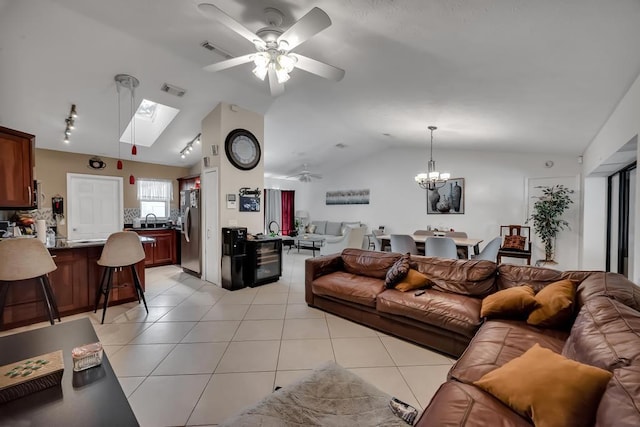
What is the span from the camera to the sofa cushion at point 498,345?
1477 millimetres

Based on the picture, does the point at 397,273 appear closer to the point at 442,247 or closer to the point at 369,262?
the point at 369,262

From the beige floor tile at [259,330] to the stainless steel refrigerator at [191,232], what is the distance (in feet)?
7.90

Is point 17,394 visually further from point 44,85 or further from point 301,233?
point 301,233

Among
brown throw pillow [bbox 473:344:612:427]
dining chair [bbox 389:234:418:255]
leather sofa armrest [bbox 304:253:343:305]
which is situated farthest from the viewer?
dining chair [bbox 389:234:418:255]

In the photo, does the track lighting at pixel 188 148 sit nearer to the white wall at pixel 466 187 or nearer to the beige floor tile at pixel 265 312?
the beige floor tile at pixel 265 312

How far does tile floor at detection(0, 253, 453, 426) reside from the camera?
185 centimetres

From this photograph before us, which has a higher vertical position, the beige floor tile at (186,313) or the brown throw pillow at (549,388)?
the brown throw pillow at (549,388)

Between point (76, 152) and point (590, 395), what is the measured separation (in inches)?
286

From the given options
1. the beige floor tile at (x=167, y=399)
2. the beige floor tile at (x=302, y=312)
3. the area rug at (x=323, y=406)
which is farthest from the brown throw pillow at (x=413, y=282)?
the beige floor tile at (x=167, y=399)

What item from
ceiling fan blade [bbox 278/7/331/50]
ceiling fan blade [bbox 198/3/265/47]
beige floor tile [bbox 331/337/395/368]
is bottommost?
beige floor tile [bbox 331/337/395/368]

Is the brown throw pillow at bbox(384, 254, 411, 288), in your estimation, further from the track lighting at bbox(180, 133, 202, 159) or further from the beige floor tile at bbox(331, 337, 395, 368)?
the track lighting at bbox(180, 133, 202, 159)

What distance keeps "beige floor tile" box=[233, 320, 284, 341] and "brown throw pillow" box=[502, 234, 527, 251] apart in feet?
15.0

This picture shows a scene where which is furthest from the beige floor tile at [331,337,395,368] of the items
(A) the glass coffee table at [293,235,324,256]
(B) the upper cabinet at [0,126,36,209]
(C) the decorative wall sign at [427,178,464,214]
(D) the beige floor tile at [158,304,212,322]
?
(A) the glass coffee table at [293,235,324,256]

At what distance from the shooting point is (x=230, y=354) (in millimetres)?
2402
